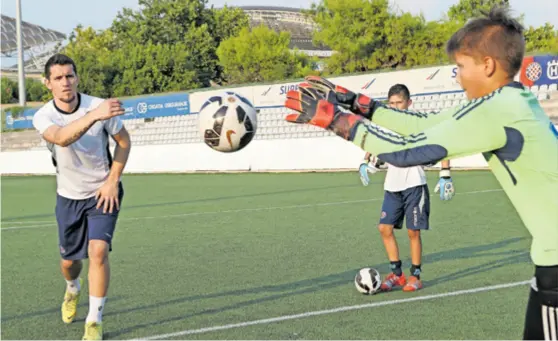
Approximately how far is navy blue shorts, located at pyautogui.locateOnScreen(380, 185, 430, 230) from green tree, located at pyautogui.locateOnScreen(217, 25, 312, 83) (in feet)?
174

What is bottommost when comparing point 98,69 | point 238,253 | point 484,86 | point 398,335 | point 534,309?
point 98,69

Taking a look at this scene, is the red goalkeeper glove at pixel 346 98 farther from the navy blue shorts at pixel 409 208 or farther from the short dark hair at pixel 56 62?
the navy blue shorts at pixel 409 208

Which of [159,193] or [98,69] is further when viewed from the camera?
[98,69]

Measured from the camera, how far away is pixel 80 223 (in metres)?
6.51

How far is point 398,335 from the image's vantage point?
592cm

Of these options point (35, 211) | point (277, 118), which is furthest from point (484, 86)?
point (277, 118)

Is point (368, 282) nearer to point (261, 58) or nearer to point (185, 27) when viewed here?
point (261, 58)

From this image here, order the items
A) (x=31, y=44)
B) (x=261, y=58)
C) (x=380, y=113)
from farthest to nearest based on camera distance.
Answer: (x=31, y=44), (x=261, y=58), (x=380, y=113)

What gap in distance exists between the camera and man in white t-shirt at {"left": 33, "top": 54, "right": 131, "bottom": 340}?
6184mm

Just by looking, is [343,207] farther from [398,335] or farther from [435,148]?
[435,148]

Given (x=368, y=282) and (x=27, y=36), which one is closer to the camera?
(x=368, y=282)

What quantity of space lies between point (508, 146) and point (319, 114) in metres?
0.82

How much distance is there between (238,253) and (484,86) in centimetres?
684

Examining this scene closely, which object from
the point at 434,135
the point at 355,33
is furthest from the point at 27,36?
the point at 434,135
